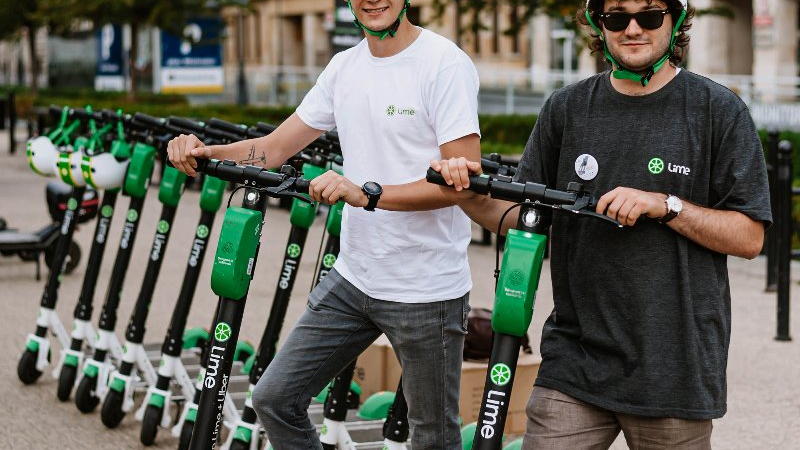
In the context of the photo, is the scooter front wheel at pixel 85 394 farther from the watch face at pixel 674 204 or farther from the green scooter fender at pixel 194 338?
the watch face at pixel 674 204

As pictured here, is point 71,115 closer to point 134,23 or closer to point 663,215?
point 663,215

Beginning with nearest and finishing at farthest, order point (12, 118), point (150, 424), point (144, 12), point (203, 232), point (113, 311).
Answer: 1. point (203, 232)
2. point (150, 424)
3. point (113, 311)
4. point (12, 118)
5. point (144, 12)

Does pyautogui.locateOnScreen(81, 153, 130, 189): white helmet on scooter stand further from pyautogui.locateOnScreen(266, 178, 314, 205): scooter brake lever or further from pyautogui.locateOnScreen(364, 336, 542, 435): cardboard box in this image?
pyautogui.locateOnScreen(266, 178, 314, 205): scooter brake lever

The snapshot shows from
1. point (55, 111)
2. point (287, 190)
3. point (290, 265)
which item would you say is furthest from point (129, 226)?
point (287, 190)

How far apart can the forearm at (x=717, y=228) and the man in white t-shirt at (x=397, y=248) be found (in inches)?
32.1

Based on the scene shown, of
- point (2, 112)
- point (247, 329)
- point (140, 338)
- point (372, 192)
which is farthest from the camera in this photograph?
point (2, 112)

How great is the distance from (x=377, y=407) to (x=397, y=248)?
2.15 m

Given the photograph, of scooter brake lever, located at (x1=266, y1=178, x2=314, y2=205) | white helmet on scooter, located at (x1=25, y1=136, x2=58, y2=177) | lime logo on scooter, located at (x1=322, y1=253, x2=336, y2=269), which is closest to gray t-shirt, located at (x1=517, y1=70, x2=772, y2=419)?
scooter brake lever, located at (x1=266, y1=178, x2=314, y2=205)

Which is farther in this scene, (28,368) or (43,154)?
(28,368)

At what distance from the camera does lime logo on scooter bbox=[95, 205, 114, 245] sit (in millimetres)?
6914

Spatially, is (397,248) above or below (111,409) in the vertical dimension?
above

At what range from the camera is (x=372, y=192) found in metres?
3.64

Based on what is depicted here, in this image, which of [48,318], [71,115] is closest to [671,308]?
[71,115]

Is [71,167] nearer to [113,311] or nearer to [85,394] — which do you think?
[113,311]
